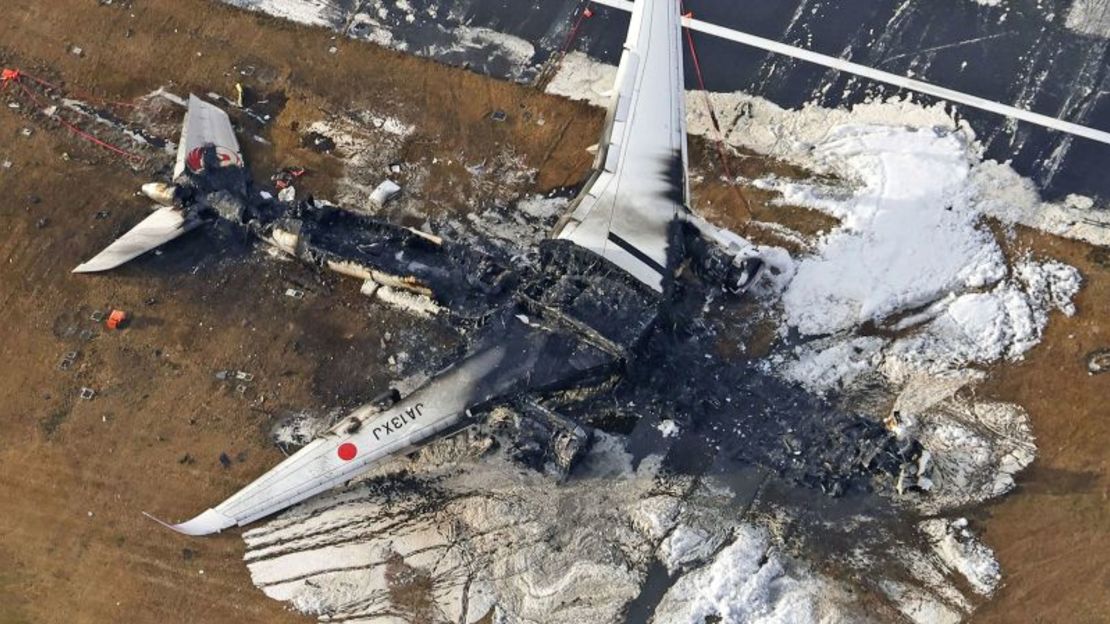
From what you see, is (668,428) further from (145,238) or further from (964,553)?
(145,238)

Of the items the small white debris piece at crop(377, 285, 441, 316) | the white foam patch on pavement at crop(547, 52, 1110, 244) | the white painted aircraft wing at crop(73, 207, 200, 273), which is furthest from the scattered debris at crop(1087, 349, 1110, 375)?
the white painted aircraft wing at crop(73, 207, 200, 273)

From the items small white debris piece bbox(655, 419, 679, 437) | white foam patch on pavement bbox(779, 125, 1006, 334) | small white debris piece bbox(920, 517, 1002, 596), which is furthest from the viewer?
white foam patch on pavement bbox(779, 125, 1006, 334)

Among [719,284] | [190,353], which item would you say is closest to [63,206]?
[190,353]

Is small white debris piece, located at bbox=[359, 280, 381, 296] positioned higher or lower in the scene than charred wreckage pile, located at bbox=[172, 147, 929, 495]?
A: lower

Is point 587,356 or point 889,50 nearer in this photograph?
point 587,356

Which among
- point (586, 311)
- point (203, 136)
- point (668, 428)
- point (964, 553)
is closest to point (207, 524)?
point (586, 311)

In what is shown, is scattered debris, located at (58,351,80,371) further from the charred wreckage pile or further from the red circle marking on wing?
the red circle marking on wing

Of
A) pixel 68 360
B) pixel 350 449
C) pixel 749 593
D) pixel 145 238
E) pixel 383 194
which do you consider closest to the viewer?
pixel 749 593
